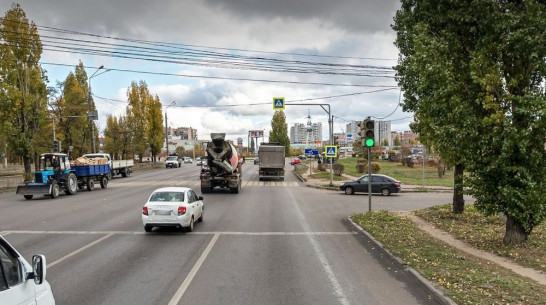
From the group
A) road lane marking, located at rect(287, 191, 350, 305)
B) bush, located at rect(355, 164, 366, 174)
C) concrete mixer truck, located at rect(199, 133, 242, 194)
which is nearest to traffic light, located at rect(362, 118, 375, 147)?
road lane marking, located at rect(287, 191, 350, 305)

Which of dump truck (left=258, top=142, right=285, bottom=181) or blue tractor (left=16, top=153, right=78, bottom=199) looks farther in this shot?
dump truck (left=258, top=142, right=285, bottom=181)

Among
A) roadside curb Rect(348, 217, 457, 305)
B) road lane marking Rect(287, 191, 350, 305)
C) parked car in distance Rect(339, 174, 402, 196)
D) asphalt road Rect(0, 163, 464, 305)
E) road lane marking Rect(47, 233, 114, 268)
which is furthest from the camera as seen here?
parked car in distance Rect(339, 174, 402, 196)

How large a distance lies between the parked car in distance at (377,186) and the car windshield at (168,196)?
54.3ft

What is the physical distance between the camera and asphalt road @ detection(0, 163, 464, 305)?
22.4ft

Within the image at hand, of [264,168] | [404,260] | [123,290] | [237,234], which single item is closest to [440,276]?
[404,260]

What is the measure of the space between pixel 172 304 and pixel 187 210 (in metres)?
6.17

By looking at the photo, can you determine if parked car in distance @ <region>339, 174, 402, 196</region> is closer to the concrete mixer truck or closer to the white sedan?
→ the concrete mixer truck

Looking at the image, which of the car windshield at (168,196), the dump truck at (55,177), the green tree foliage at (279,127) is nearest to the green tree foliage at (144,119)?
the green tree foliage at (279,127)

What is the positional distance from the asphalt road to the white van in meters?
2.91

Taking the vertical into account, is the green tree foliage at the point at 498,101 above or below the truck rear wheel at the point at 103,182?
above

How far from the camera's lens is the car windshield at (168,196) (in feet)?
41.6

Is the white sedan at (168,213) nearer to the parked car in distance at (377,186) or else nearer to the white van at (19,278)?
the white van at (19,278)

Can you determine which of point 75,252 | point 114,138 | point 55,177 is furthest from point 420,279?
point 114,138

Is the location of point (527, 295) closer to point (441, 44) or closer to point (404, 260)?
point (404, 260)
